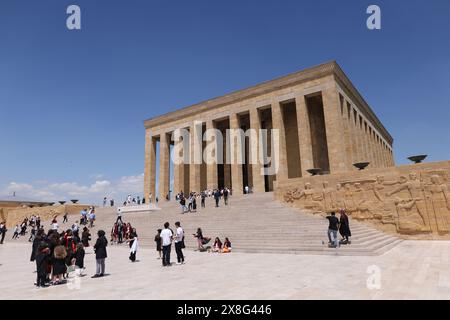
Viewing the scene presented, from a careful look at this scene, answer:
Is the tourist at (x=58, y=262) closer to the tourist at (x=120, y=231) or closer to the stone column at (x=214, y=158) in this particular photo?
the tourist at (x=120, y=231)

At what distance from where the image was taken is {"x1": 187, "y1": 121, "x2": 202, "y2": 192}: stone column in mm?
30297

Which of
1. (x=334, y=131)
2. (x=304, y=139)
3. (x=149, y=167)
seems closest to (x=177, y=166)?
(x=149, y=167)

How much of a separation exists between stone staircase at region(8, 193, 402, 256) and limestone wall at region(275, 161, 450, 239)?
74 cm

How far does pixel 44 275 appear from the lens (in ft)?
20.8

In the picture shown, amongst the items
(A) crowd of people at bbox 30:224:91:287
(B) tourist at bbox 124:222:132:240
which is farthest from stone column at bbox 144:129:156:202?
(A) crowd of people at bbox 30:224:91:287

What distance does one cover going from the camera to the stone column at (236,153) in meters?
26.9

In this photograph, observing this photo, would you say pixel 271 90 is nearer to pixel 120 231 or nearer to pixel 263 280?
pixel 120 231

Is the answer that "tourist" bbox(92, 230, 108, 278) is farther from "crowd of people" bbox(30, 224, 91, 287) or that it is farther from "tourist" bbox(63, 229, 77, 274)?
"tourist" bbox(63, 229, 77, 274)

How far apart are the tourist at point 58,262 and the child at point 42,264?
16cm

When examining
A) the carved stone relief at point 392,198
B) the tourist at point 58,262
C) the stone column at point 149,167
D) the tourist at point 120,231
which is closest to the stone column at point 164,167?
the stone column at point 149,167

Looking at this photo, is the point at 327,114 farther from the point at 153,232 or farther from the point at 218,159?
the point at 153,232

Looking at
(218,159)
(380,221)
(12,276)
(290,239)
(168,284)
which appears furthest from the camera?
(218,159)
